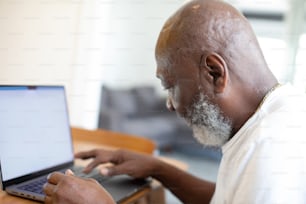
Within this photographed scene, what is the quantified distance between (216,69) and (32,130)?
14.8 inches

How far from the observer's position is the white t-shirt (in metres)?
0.50

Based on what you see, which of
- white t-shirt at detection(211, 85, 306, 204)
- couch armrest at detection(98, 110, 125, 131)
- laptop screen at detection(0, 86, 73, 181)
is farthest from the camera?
couch armrest at detection(98, 110, 125, 131)

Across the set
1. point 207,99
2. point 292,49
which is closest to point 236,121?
point 207,99

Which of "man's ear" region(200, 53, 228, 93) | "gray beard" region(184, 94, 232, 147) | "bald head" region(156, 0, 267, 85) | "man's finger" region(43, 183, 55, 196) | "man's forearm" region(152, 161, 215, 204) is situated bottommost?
"man's forearm" region(152, 161, 215, 204)

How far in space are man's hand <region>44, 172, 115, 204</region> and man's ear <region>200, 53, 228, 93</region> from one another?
0.27m

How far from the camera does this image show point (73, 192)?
0.51 m

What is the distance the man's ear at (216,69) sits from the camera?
22.9 inches

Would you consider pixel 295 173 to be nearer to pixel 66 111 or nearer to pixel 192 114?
pixel 192 114

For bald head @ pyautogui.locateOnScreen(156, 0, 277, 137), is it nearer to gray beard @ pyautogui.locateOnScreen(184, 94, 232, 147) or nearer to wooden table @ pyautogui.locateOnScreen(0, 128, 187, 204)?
gray beard @ pyautogui.locateOnScreen(184, 94, 232, 147)

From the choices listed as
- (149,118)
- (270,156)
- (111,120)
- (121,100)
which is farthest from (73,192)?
(149,118)

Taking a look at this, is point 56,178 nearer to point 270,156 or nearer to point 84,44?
point 270,156

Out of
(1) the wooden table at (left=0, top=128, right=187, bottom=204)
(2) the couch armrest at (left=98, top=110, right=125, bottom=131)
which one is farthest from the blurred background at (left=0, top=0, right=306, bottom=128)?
(2) the couch armrest at (left=98, top=110, right=125, bottom=131)

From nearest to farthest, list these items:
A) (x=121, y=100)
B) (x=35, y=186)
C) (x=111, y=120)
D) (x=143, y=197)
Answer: (x=35, y=186), (x=143, y=197), (x=111, y=120), (x=121, y=100)

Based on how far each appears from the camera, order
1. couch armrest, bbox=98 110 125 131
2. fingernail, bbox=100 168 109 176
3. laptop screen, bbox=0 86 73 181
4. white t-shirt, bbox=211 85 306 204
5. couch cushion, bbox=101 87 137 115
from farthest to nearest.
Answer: couch cushion, bbox=101 87 137 115, couch armrest, bbox=98 110 125 131, fingernail, bbox=100 168 109 176, laptop screen, bbox=0 86 73 181, white t-shirt, bbox=211 85 306 204
